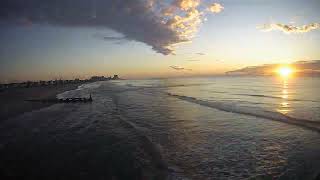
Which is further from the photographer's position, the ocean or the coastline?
the coastline

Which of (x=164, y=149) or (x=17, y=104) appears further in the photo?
(x=17, y=104)

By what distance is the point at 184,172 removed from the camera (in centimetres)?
1219

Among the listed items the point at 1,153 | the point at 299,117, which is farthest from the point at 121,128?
the point at 299,117

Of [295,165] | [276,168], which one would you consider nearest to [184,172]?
[276,168]

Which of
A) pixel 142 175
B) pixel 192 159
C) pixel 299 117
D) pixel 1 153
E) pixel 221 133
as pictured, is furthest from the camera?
pixel 299 117

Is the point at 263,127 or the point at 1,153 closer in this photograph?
the point at 1,153

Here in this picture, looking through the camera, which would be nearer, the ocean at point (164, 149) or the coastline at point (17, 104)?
the ocean at point (164, 149)

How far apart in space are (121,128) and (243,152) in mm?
11718

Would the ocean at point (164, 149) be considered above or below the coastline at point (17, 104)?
below

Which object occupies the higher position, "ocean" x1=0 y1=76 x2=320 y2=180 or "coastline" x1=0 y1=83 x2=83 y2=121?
"coastline" x1=0 y1=83 x2=83 y2=121

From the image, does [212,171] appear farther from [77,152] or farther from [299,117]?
[299,117]

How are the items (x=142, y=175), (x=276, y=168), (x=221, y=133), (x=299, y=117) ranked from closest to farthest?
(x=142, y=175) < (x=276, y=168) < (x=221, y=133) < (x=299, y=117)

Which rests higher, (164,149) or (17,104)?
(17,104)

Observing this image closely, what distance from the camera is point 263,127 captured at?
74.8 feet
